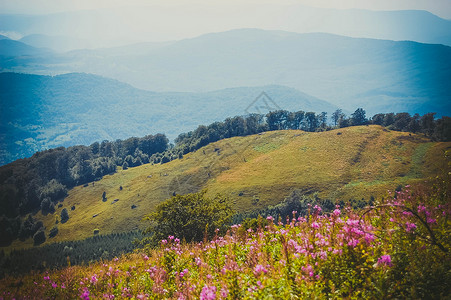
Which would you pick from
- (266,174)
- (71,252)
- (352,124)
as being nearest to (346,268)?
(266,174)

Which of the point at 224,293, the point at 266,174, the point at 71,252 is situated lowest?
the point at 71,252

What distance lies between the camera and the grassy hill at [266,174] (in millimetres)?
112938

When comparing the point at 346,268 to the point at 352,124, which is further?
the point at 352,124

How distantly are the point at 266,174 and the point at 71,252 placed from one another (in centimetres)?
9491

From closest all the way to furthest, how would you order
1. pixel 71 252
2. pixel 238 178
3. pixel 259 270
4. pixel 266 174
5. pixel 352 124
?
pixel 259 270, pixel 71 252, pixel 266 174, pixel 238 178, pixel 352 124

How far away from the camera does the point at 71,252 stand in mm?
115625

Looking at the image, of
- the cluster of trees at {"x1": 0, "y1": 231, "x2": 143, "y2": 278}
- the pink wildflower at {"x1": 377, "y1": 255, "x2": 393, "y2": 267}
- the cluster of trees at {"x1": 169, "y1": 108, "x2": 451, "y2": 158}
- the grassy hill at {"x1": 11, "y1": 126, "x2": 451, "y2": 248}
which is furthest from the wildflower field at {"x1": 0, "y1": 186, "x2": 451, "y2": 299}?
the cluster of trees at {"x1": 169, "y1": 108, "x2": 451, "y2": 158}

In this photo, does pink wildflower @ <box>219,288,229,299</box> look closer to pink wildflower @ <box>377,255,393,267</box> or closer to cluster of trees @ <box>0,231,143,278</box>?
pink wildflower @ <box>377,255,393,267</box>

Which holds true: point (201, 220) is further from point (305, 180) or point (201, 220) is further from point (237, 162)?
point (237, 162)

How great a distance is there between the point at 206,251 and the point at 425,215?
270 inches

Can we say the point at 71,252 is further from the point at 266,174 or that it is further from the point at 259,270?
the point at 259,270

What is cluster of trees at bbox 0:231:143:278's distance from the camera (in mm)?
104875

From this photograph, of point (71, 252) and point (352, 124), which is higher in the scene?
point (352, 124)

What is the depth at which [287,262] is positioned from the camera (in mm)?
6613
